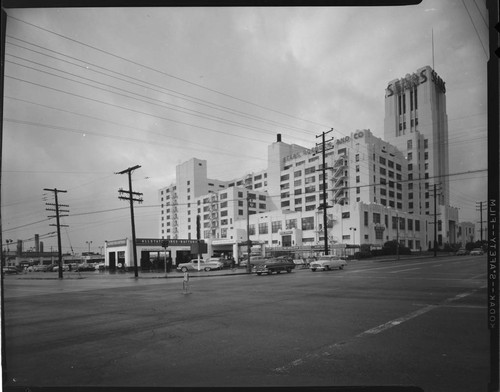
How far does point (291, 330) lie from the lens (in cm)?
725

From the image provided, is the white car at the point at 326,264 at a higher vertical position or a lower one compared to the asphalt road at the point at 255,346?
lower

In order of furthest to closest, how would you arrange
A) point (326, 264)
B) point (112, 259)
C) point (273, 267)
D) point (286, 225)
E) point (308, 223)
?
point (286, 225) < point (308, 223) < point (112, 259) < point (326, 264) < point (273, 267)

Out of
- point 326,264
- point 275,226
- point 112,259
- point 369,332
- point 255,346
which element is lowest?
point 112,259

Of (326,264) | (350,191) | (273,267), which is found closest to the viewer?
(273,267)

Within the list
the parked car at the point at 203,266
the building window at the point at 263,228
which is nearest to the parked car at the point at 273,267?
the parked car at the point at 203,266

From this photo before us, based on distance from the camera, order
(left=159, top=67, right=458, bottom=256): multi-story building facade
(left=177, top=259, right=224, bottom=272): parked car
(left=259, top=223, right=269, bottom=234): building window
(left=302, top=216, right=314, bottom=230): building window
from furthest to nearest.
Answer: (left=259, top=223, right=269, bottom=234): building window < (left=302, top=216, right=314, bottom=230): building window < (left=177, top=259, right=224, bottom=272): parked car < (left=159, top=67, right=458, bottom=256): multi-story building facade

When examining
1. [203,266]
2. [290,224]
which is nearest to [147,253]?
[203,266]

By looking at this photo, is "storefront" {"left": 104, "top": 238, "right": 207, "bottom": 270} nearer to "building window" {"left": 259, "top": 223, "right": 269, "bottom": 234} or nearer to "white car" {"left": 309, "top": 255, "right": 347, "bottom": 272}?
"white car" {"left": 309, "top": 255, "right": 347, "bottom": 272}

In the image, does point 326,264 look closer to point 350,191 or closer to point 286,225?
point 350,191

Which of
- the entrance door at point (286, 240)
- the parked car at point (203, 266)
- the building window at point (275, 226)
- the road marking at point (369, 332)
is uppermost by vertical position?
the road marking at point (369, 332)

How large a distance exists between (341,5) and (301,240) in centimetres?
7910

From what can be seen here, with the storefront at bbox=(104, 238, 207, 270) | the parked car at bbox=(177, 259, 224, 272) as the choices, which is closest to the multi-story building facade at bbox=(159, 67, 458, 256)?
the parked car at bbox=(177, 259, 224, 272)

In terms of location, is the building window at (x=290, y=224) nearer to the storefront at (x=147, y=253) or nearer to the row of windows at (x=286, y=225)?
the row of windows at (x=286, y=225)

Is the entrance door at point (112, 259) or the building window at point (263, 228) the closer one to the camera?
the entrance door at point (112, 259)
